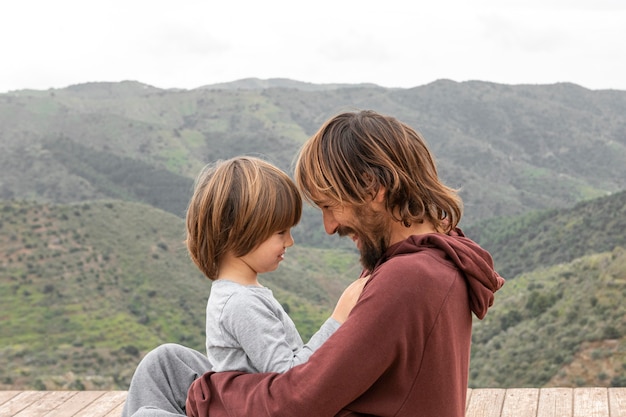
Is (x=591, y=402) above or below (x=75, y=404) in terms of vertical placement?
below

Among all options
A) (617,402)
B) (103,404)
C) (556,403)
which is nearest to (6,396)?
(103,404)

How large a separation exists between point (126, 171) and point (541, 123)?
33168 millimetres

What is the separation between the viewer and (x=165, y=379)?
7.59ft

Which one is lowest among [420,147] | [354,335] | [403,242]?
[354,335]

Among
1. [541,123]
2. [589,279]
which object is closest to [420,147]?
[589,279]

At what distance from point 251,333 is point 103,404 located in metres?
2.08

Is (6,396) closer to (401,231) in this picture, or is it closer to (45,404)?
(45,404)

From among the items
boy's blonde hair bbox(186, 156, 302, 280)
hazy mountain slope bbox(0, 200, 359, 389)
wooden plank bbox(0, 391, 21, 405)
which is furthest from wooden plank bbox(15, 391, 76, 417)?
hazy mountain slope bbox(0, 200, 359, 389)

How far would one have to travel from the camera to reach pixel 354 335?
1.76m

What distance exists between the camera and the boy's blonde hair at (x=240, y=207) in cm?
209

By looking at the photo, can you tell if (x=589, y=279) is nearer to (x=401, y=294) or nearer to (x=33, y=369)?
(x=33, y=369)

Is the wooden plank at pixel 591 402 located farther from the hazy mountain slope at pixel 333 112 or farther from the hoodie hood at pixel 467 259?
the hazy mountain slope at pixel 333 112

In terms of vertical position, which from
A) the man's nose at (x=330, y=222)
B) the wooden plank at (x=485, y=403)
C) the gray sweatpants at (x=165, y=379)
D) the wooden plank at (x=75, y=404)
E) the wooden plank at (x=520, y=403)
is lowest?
the wooden plank at (x=520, y=403)

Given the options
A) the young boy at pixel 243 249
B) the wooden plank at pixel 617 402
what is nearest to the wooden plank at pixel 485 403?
the wooden plank at pixel 617 402
